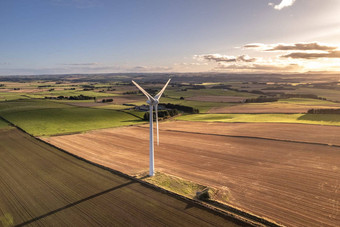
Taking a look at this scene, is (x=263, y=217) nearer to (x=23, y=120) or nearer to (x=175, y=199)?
(x=175, y=199)

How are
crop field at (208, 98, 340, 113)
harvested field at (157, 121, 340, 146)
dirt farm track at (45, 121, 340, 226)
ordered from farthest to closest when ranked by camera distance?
crop field at (208, 98, 340, 113) < harvested field at (157, 121, 340, 146) < dirt farm track at (45, 121, 340, 226)

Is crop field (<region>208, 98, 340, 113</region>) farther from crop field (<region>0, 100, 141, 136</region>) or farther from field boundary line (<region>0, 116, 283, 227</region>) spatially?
field boundary line (<region>0, 116, 283, 227</region>)

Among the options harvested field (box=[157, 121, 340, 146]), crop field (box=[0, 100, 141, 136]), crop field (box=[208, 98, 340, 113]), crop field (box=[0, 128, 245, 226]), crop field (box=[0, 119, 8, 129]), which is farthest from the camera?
crop field (box=[208, 98, 340, 113])

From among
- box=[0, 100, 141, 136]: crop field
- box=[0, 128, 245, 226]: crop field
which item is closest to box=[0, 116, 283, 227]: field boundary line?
box=[0, 128, 245, 226]: crop field

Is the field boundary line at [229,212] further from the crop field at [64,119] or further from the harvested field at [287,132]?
the crop field at [64,119]

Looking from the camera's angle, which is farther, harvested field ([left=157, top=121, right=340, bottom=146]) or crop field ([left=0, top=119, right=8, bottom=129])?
crop field ([left=0, top=119, right=8, bottom=129])

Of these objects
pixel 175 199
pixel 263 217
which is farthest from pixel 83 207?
pixel 263 217
